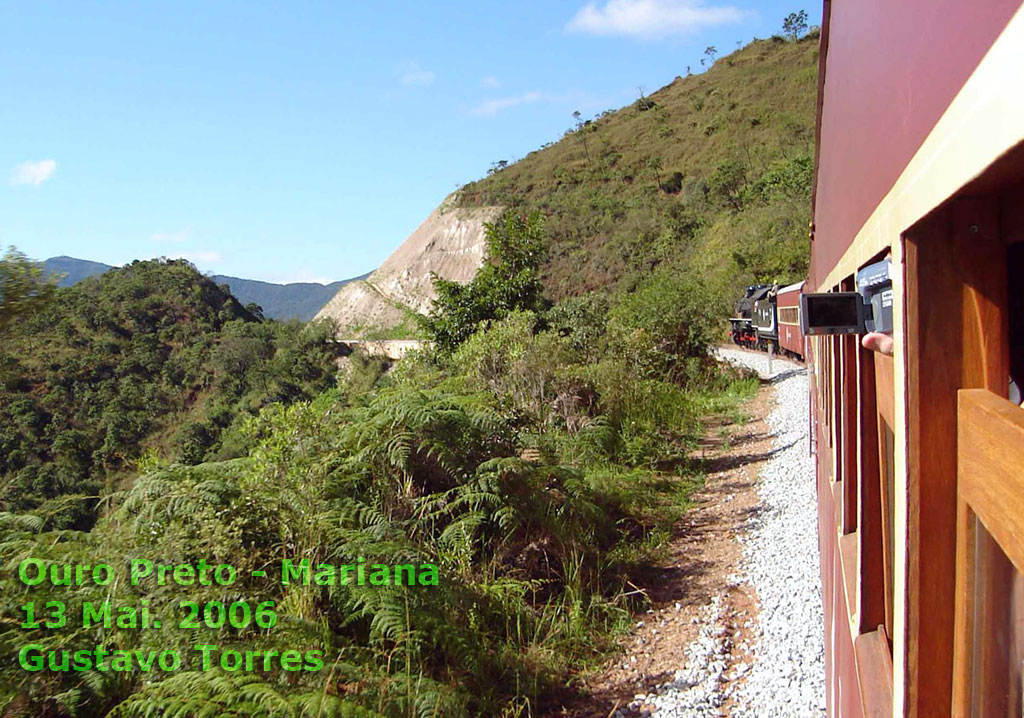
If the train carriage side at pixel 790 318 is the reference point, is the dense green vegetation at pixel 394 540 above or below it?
below

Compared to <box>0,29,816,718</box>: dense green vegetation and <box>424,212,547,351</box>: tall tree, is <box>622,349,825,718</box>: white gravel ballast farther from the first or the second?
<box>424,212,547,351</box>: tall tree

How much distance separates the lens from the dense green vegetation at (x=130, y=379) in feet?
25.2

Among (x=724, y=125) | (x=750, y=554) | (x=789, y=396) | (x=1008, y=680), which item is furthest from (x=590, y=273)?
(x=1008, y=680)

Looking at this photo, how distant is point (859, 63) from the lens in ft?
6.31

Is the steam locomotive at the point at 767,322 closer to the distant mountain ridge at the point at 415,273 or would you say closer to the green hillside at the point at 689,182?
the green hillside at the point at 689,182

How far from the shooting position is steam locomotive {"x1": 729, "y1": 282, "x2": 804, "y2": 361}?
40.8 feet

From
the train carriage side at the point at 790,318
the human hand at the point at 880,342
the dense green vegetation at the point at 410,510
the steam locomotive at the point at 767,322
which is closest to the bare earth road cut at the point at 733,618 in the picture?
the dense green vegetation at the point at 410,510

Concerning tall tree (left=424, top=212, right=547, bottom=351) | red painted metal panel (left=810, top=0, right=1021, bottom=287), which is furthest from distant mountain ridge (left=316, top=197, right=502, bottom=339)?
red painted metal panel (left=810, top=0, right=1021, bottom=287)

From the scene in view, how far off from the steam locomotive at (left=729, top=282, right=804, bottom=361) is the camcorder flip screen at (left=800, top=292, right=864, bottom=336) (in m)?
8.45

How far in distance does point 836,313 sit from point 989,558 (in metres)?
0.89

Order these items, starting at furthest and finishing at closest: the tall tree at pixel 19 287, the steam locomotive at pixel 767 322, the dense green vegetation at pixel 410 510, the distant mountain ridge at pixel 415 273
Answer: the distant mountain ridge at pixel 415 273
the steam locomotive at pixel 767 322
the dense green vegetation at pixel 410 510
the tall tree at pixel 19 287

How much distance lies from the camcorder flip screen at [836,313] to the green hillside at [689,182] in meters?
26.6

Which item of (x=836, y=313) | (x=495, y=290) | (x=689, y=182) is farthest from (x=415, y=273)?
(x=836, y=313)

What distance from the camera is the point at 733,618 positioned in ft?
18.2
